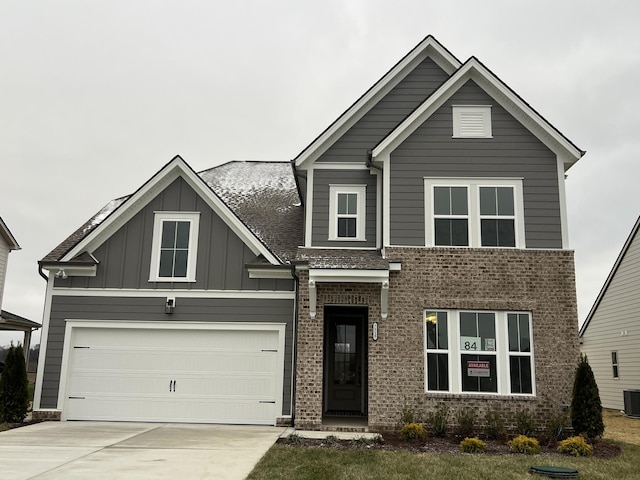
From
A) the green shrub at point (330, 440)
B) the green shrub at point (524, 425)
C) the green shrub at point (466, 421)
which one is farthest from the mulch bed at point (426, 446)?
the green shrub at point (524, 425)

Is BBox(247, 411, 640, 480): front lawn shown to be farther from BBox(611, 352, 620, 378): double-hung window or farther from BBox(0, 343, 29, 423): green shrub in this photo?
BBox(611, 352, 620, 378): double-hung window

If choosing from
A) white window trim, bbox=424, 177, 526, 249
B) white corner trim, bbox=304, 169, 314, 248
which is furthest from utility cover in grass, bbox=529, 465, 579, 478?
white corner trim, bbox=304, 169, 314, 248

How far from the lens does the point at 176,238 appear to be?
47.3 ft

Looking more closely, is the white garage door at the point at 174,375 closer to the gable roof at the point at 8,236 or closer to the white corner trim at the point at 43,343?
the white corner trim at the point at 43,343

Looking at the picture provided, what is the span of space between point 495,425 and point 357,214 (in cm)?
567

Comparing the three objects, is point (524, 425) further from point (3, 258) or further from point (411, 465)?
point (3, 258)

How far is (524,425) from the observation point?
11820 millimetres

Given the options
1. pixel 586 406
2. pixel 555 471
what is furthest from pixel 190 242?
pixel 586 406

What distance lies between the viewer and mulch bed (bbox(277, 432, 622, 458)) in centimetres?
1048

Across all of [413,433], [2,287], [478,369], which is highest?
[2,287]

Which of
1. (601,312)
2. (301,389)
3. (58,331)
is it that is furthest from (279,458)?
(601,312)

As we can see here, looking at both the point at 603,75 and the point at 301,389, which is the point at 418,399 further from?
the point at 603,75

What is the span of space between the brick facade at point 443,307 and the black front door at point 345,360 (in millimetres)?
2311

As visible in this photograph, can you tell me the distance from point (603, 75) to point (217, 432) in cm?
1826
